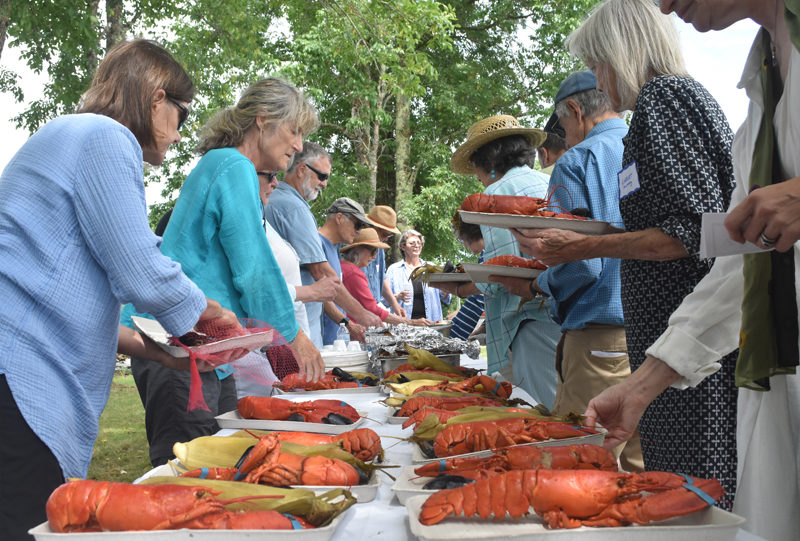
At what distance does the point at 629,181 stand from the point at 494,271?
3.04ft

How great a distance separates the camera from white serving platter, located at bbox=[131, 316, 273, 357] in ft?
6.52

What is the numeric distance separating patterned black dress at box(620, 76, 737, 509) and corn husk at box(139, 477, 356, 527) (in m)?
1.21

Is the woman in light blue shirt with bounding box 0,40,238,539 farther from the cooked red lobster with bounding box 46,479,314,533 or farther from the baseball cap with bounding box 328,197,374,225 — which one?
the baseball cap with bounding box 328,197,374,225

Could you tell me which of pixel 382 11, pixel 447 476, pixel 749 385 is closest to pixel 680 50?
pixel 749 385

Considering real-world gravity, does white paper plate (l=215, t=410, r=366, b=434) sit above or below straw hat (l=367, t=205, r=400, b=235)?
below

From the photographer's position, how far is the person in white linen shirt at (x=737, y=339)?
1.29 meters

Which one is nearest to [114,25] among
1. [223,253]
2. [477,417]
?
[223,253]

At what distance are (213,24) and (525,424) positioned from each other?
980cm

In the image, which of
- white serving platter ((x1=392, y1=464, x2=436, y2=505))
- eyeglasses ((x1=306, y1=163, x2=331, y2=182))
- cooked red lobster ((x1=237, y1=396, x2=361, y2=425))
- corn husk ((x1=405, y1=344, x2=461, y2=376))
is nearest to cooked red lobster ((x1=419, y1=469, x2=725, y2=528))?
white serving platter ((x1=392, y1=464, x2=436, y2=505))

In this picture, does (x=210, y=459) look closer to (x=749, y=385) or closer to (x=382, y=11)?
(x=749, y=385)

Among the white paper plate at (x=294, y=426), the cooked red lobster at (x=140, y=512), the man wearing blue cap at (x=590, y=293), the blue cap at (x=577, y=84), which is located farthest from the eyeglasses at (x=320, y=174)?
the cooked red lobster at (x=140, y=512)

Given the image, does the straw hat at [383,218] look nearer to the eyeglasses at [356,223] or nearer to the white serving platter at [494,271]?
the eyeglasses at [356,223]

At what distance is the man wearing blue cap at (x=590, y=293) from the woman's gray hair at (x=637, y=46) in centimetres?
43

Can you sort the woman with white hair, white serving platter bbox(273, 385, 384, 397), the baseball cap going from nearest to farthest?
white serving platter bbox(273, 385, 384, 397) → the baseball cap → the woman with white hair
